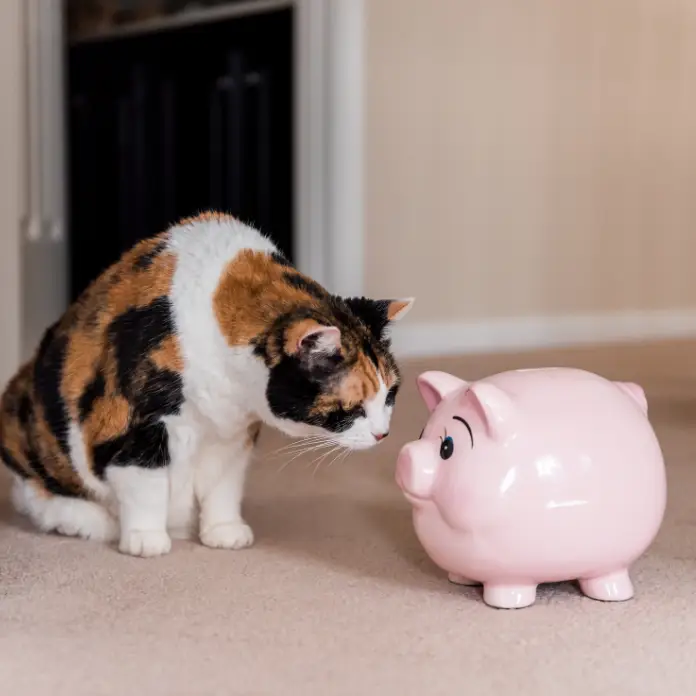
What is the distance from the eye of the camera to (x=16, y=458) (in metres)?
1.33

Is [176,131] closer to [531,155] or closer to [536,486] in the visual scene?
[531,155]

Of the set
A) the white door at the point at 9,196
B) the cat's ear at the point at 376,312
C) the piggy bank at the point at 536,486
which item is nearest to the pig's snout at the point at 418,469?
the piggy bank at the point at 536,486

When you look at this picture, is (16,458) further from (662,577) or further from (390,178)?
(390,178)

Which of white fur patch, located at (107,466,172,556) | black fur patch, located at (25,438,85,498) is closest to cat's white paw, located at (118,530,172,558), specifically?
white fur patch, located at (107,466,172,556)

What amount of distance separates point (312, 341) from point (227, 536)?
1.00 feet

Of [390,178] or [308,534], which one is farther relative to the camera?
[390,178]

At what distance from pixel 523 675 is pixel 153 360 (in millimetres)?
537

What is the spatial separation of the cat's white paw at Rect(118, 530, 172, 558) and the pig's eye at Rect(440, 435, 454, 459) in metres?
0.37

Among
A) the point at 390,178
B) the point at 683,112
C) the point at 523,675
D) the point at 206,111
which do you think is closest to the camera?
the point at 523,675

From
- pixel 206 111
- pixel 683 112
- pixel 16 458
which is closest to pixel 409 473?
pixel 16 458

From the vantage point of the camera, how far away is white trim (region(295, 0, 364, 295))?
9.34 ft

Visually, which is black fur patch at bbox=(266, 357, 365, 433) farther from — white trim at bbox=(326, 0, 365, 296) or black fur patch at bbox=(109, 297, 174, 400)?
white trim at bbox=(326, 0, 365, 296)

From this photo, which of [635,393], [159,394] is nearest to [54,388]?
[159,394]

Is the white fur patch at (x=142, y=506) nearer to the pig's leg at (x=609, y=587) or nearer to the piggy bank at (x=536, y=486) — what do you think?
the piggy bank at (x=536, y=486)
